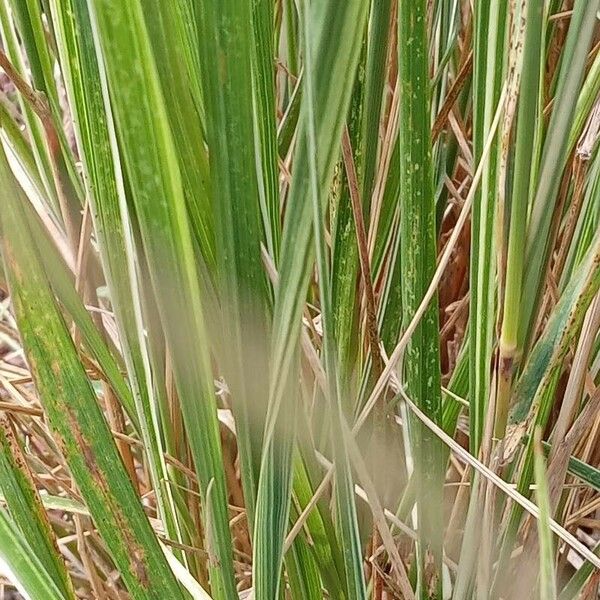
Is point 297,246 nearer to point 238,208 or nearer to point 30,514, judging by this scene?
point 238,208

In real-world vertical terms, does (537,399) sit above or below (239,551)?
above

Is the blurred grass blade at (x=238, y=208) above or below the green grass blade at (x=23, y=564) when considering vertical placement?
above

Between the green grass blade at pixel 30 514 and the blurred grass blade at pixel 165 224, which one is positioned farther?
the green grass blade at pixel 30 514

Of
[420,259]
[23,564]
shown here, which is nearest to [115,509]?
[23,564]

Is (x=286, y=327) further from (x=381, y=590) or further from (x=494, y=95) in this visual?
(x=381, y=590)

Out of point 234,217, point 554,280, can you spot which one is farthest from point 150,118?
point 554,280

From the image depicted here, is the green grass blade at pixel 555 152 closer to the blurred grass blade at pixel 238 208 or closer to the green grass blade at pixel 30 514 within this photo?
the blurred grass blade at pixel 238 208

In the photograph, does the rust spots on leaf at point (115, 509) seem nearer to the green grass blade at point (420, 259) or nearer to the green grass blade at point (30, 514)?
the green grass blade at point (30, 514)

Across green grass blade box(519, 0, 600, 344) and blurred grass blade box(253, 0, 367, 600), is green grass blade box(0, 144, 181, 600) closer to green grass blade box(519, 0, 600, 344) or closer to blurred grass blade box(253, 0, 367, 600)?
blurred grass blade box(253, 0, 367, 600)

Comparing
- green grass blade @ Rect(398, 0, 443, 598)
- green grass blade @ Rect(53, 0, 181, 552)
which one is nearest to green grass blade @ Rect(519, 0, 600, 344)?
green grass blade @ Rect(398, 0, 443, 598)

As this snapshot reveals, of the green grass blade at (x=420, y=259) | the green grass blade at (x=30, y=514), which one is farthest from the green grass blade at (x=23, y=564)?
the green grass blade at (x=420, y=259)

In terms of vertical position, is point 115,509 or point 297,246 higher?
point 297,246
